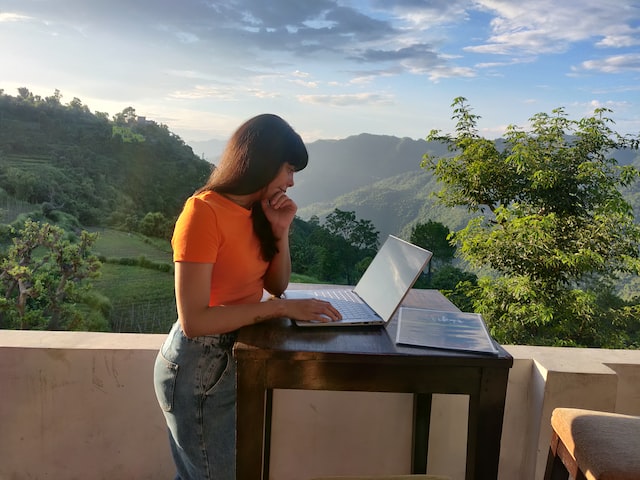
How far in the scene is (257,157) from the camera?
1.20m

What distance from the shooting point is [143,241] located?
5.09 meters

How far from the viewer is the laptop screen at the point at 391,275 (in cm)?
128

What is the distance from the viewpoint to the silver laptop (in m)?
1.27

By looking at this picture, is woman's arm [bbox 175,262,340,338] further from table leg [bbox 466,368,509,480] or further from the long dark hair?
table leg [bbox 466,368,509,480]

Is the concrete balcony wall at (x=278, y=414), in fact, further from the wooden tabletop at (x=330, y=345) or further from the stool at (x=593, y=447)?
the wooden tabletop at (x=330, y=345)

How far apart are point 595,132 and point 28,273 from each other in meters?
4.27

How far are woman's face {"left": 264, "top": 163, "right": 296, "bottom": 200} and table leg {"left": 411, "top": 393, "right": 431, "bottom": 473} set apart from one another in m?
0.79

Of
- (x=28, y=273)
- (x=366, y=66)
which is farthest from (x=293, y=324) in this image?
(x=366, y=66)

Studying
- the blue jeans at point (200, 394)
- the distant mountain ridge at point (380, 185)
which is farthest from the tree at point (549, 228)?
the blue jeans at point (200, 394)

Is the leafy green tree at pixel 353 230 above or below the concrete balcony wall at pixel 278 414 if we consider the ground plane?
above

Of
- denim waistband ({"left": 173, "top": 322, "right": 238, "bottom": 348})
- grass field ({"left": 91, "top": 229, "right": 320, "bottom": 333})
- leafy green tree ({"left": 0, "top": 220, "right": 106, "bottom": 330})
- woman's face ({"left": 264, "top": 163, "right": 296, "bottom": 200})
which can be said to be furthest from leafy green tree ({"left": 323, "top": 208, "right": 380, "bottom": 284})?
denim waistband ({"left": 173, "top": 322, "right": 238, "bottom": 348})

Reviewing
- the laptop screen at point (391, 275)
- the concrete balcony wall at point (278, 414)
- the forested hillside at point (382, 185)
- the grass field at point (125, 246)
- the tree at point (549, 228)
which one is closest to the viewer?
the laptop screen at point (391, 275)

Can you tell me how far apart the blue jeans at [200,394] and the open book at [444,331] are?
1.24ft

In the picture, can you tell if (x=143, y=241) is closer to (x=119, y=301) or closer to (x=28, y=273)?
(x=119, y=301)
